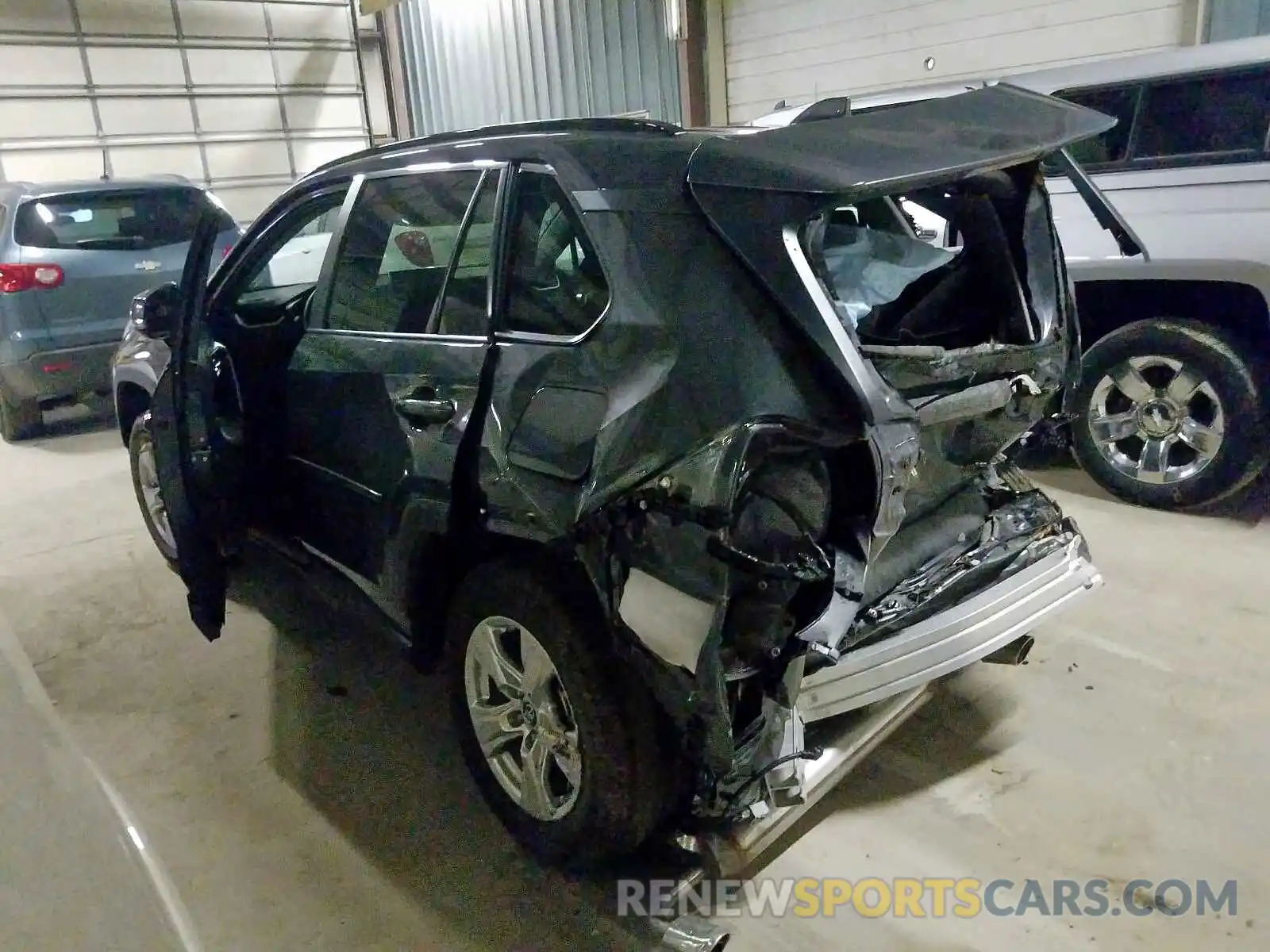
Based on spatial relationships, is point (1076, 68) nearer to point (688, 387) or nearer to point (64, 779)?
point (688, 387)

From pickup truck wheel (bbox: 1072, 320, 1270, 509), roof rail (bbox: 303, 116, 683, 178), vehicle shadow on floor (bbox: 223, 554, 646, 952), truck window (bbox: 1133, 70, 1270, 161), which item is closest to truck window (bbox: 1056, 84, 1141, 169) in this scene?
truck window (bbox: 1133, 70, 1270, 161)

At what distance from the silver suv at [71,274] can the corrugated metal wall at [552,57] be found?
14.6 feet

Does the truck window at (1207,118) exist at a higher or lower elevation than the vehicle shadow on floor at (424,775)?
higher

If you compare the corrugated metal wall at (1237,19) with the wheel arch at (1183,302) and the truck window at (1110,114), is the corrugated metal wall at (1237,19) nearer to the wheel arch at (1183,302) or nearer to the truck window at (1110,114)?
the truck window at (1110,114)

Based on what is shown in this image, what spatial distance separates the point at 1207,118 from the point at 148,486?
5031 mm

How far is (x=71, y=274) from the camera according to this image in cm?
624

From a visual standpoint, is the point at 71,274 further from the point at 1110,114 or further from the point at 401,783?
the point at 1110,114

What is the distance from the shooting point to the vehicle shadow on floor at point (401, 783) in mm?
2127

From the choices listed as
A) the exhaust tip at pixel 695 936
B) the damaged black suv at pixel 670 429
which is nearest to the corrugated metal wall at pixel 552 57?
the damaged black suv at pixel 670 429

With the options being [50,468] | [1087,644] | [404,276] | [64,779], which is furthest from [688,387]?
[50,468]

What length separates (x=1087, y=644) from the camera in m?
3.19

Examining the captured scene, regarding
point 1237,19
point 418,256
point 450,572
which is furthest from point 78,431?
point 1237,19

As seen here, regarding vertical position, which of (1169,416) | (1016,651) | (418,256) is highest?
(418,256)

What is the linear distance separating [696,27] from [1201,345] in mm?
6698
